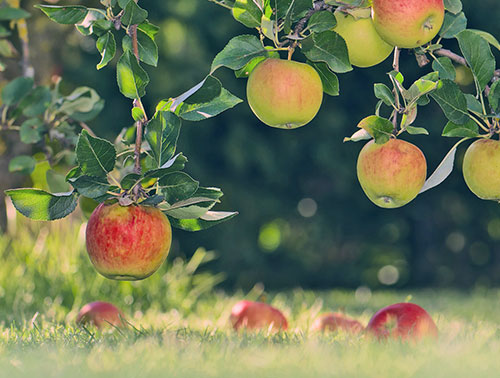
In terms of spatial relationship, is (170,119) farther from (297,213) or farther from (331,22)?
(297,213)

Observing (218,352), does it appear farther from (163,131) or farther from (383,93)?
(383,93)

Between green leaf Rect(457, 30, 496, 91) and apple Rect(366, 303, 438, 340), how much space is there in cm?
79

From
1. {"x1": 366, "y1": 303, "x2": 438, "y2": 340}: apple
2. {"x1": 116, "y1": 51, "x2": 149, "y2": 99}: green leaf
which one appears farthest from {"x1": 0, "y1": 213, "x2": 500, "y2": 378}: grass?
{"x1": 116, "y1": 51, "x2": 149, "y2": 99}: green leaf

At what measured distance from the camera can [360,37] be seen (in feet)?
4.91

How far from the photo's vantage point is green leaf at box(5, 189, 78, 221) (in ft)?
4.54

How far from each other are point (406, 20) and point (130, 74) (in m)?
0.56

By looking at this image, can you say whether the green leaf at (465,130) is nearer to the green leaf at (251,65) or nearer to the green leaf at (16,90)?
the green leaf at (251,65)

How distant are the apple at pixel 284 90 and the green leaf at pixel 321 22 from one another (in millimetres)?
105

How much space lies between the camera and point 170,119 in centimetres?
134

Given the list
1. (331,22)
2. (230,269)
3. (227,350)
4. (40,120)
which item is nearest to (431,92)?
(331,22)

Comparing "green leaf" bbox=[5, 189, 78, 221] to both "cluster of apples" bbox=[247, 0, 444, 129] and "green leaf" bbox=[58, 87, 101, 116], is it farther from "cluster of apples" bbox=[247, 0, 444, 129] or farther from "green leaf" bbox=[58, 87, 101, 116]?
"green leaf" bbox=[58, 87, 101, 116]

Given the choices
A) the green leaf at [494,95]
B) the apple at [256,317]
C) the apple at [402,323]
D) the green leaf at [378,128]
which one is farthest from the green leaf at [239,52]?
the apple at [256,317]

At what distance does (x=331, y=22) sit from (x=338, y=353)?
72 centimetres

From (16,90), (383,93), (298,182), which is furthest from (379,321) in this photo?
(298,182)
